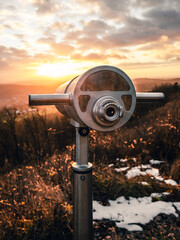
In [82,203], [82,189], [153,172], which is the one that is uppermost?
[82,189]

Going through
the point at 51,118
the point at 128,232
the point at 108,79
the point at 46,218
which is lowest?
the point at 128,232

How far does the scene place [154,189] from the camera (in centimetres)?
287

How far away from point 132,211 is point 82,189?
1.28 m

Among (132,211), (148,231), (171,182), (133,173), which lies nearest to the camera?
(148,231)

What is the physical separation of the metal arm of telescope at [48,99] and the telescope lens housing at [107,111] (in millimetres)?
180

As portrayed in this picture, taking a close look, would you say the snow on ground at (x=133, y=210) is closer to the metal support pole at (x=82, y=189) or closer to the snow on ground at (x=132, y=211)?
the snow on ground at (x=132, y=211)

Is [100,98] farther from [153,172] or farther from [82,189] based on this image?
[153,172]

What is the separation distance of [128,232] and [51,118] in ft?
13.3

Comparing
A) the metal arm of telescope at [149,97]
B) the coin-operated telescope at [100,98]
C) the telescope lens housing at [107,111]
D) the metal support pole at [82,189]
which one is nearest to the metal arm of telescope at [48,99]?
the coin-operated telescope at [100,98]

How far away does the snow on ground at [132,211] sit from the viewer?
2.33 meters

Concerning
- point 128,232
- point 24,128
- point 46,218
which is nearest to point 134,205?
point 128,232

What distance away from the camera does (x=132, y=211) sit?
8.12ft

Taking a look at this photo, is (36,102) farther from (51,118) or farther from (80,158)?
(51,118)

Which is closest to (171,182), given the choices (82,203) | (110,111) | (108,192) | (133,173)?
(133,173)
